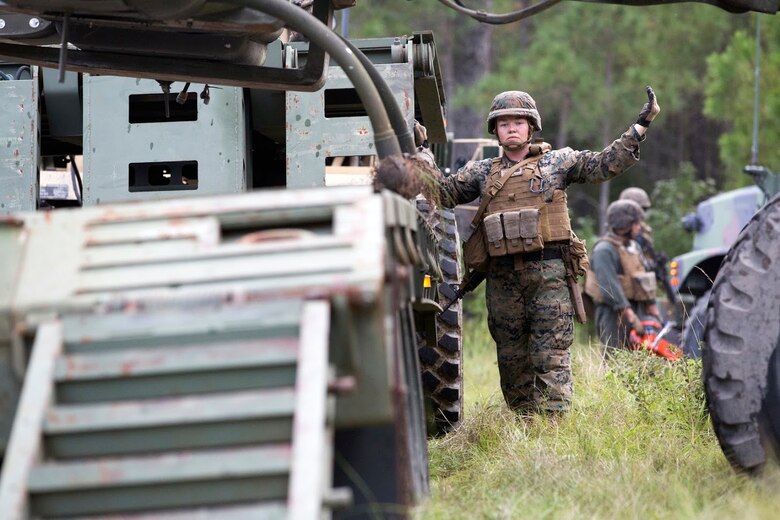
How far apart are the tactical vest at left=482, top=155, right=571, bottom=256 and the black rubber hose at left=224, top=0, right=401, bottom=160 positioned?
1.42 m

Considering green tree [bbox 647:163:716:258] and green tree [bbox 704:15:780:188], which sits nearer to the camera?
green tree [bbox 704:15:780:188]

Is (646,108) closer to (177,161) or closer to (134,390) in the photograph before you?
(177,161)

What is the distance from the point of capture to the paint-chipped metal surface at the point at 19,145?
19.6 feet

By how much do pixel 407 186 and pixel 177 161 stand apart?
2084 mm

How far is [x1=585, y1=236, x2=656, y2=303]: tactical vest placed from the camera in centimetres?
1066

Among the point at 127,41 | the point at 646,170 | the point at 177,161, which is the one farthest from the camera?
the point at 646,170

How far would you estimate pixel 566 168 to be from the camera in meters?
6.03

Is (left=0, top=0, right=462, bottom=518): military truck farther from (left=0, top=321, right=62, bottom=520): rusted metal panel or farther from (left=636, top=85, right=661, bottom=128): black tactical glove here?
(left=636, top=85, right=661, bottom=128): black tactical glove

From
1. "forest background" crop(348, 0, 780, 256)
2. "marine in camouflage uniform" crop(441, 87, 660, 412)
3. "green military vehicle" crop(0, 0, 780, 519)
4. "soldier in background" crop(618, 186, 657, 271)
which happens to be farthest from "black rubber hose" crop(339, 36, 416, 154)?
"forest background" crop(348, 0, 780, 256)

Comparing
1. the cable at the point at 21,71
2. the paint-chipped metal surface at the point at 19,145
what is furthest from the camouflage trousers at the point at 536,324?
the cable at the point at 21,71

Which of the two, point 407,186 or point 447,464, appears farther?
point 447,464

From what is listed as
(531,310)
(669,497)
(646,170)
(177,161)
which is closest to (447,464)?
(531,310)

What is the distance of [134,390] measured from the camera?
309cm

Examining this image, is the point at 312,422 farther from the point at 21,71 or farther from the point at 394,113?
the point at 21,71
